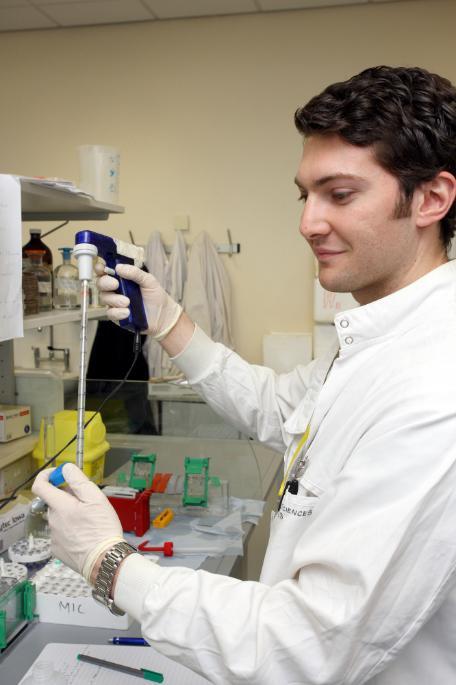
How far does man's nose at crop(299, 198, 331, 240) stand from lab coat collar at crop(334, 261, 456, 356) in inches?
6.0

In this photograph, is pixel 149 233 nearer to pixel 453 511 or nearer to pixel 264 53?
pixel 264 53

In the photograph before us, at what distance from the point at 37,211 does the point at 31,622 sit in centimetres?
120

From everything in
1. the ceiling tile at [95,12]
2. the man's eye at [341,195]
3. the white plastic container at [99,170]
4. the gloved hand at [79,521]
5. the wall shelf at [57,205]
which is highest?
the ceiling tile at [95,12]

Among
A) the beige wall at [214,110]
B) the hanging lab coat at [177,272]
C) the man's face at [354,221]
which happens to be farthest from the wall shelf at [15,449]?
Answer: the beige wall at [214,110]

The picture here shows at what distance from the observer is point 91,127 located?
369 cm

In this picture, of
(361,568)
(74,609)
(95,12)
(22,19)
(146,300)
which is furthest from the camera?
(22,19)

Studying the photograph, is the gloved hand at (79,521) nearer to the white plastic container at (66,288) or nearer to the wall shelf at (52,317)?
the wall shelf at (52,317)

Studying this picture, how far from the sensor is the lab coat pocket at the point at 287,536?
3.10 ft

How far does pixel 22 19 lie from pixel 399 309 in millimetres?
3508

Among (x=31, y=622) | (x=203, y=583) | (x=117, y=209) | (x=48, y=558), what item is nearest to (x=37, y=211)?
(x=117, y=209)

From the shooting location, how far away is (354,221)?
39.1 inches

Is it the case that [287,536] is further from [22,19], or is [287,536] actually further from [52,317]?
[22,19]

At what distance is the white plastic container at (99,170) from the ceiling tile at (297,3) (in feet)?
6.89

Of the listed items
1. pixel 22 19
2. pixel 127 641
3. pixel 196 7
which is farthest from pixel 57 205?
pixel 22 19
